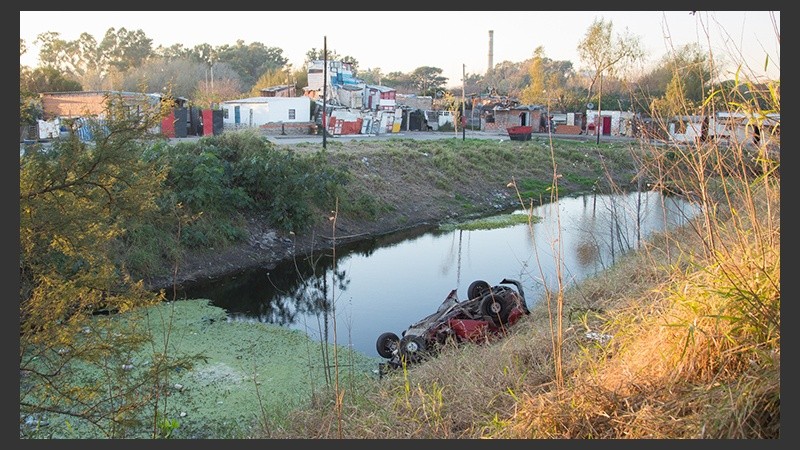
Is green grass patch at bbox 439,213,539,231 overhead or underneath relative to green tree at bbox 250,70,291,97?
underneath

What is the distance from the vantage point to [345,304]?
10.6m

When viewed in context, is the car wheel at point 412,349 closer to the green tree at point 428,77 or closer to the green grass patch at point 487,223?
the green grass patch at point 487,223

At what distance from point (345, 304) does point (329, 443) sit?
7.77 meters

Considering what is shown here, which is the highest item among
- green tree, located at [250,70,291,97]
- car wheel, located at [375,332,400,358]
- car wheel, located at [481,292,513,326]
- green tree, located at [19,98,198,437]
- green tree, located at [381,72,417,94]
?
green tree, located at [381,72,417,94]

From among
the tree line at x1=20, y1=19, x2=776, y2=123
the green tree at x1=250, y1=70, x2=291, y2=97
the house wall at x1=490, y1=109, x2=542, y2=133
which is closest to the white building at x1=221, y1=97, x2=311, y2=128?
the tree line at x1=20, y1=19, x2=776, y2=123

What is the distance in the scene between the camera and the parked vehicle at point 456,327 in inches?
282

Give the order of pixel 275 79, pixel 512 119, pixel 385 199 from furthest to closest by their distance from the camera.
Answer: pixel 275 79 < pixel 512 119 < pixel 385 199

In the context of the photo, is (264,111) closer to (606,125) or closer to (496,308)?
(606,125)

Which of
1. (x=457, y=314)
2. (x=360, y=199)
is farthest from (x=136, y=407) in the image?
(x=360, y=199)

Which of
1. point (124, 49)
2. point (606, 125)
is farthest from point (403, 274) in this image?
point (124, 49)

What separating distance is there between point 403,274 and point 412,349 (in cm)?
566

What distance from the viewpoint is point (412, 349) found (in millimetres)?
7094

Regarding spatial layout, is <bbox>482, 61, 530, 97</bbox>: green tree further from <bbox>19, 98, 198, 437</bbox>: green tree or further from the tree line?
<bbox>19, 98, 198, 437</bbox>: green tree

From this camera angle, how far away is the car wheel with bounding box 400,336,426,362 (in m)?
7.07
